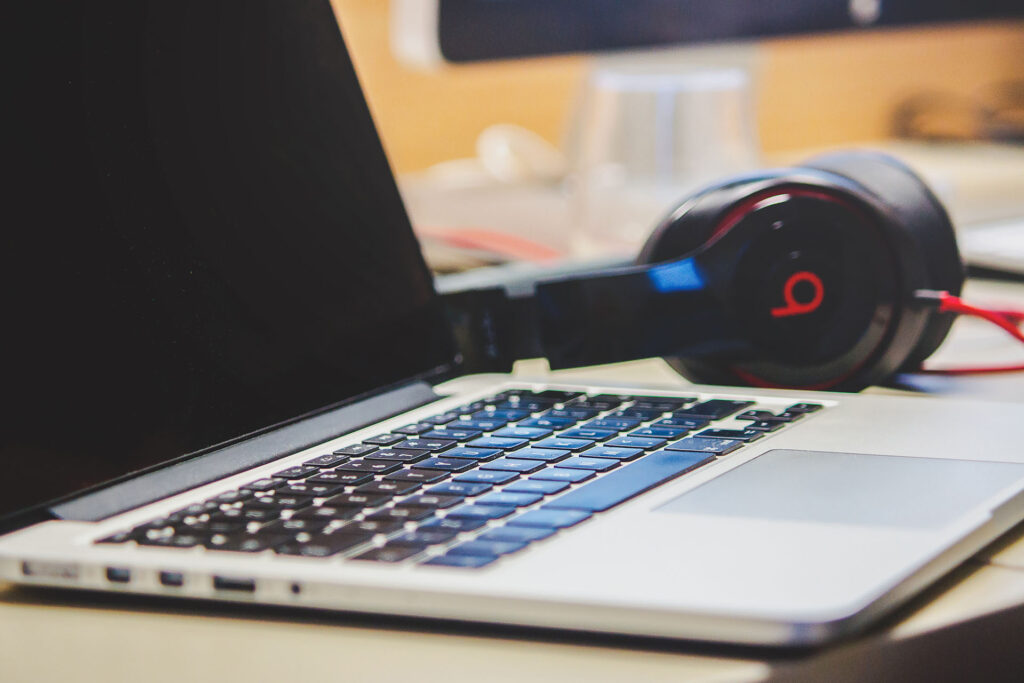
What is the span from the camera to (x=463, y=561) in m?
0.32

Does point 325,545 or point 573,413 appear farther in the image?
point 573,413

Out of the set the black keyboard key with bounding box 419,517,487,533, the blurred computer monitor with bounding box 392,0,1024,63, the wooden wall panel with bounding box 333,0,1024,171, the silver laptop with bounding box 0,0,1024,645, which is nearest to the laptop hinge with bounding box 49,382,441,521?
the silver laptop with bounding box 0,0,1024,645

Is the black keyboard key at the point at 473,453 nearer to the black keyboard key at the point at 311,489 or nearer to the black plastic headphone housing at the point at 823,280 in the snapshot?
the black keyboard key at the point at 311,489

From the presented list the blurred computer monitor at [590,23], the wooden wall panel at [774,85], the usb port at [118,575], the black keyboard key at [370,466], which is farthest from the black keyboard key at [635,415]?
the wooden wall panel at [774,85]

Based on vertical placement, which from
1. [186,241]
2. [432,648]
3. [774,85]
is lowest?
[432,648]

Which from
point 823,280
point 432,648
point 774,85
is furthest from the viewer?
point 774,85

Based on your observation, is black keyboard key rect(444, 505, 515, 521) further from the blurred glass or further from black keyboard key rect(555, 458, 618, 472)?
the blurred glass

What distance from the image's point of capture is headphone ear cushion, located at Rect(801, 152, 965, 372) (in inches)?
21.6

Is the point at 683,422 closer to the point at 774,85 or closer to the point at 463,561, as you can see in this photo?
the point at 463,561

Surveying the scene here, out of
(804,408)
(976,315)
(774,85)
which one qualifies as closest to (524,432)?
(804,408)

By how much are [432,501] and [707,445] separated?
113 millimetres

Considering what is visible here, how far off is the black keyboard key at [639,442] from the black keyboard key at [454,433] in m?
0.05

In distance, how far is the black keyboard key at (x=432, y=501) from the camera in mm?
367

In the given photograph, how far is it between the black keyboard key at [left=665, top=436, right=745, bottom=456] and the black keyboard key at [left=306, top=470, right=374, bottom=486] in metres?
0.11
